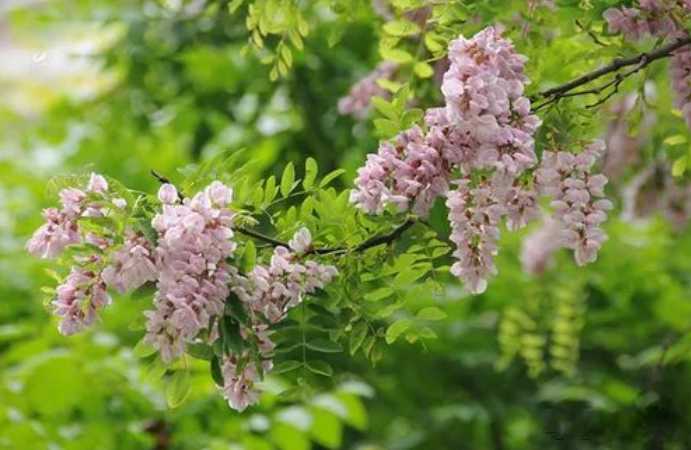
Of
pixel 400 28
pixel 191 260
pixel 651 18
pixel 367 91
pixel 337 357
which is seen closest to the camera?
pixel 191 260

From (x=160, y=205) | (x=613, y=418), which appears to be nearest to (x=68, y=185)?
(x=160, y=205)

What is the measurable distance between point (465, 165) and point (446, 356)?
81.8 inches

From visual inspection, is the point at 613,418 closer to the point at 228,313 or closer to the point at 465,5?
the point at 465,5

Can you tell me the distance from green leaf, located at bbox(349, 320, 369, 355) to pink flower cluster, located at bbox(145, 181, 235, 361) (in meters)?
0.20

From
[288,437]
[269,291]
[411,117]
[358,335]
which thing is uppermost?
[411,117]

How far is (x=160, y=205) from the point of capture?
4.33 feet

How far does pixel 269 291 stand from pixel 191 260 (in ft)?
0.38

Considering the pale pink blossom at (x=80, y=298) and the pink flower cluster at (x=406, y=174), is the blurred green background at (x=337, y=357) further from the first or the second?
the pink flower cluster at (x=406, y=174)

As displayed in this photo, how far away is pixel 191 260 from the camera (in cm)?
→ 122

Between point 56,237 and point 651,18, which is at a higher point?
point 651,18

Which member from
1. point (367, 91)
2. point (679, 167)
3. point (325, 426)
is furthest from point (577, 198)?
point (325, 426)

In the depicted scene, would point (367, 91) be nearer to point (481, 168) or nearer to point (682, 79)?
point (682, 79)

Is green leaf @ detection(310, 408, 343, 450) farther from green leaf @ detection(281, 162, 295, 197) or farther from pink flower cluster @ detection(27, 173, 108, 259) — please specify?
pink flower cluster @ detection(27, 173, 108, 259)

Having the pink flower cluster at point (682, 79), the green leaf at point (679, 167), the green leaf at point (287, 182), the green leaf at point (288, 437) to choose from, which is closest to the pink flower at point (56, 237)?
the green leaf at point (287, 182)
